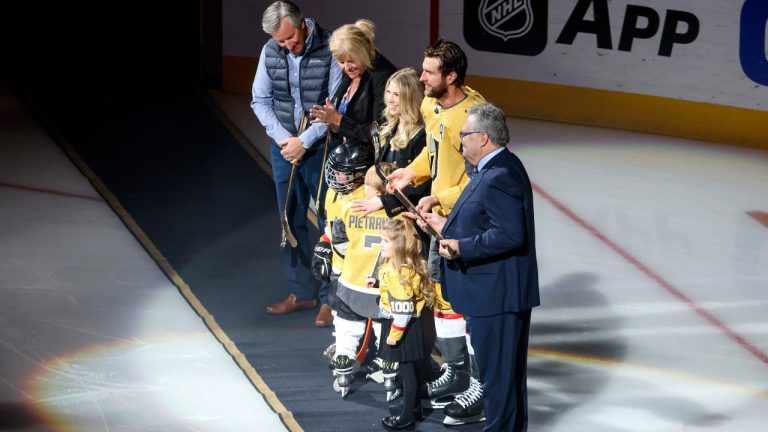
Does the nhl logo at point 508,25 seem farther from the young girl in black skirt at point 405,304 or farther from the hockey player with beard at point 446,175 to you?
the young girl in black skirt at point 405,304

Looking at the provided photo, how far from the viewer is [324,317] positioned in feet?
24.0

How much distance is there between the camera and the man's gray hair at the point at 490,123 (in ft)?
17.5

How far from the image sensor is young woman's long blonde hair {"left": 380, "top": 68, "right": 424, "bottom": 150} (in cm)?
632

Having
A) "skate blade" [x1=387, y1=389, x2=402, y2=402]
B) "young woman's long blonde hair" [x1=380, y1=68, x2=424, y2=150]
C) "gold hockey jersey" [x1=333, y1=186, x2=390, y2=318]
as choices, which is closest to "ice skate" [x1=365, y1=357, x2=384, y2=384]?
"skate blade" [x1=387, y1=389, x2=402, y2=402]

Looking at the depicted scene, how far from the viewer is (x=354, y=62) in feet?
21.8

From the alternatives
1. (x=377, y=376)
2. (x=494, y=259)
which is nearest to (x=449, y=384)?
(x=377, y=376)

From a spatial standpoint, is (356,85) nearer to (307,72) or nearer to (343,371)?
(307,72)

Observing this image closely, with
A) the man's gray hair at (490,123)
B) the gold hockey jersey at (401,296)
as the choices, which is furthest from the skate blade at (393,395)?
the man's gray hair at (490,123)

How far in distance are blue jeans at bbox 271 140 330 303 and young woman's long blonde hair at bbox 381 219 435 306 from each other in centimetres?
122

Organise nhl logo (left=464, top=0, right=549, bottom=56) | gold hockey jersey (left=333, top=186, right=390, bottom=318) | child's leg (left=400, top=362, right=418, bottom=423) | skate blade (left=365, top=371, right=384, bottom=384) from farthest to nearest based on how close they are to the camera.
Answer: nhl logo (left=464, top=0, right=549, bottom=56) → skate blade (left=365, top=371, right=384, bottom=384) → gold hockey jersey (left=333, top=186, right=390, bottom=318) → child's leg (left=400, top=362, right=418, bottom=423)

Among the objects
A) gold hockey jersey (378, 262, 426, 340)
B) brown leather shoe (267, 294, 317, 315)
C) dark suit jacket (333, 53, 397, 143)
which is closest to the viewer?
gold hockey jersey (378, 262, 426, 340)

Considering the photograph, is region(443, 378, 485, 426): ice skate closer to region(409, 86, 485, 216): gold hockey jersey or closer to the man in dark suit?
the man in dark suit

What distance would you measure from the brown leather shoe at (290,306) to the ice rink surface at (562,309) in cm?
49

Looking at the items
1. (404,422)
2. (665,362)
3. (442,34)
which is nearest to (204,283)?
(404,422)
